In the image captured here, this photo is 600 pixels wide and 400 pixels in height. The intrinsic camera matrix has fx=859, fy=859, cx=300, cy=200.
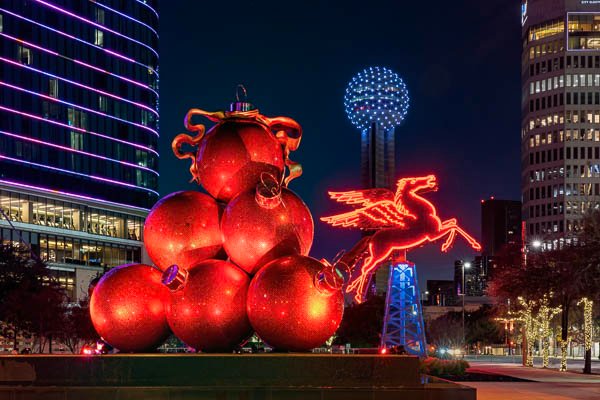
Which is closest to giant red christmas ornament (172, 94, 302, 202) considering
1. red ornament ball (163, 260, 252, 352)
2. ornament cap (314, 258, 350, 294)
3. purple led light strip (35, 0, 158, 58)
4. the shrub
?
red ornament ball (163, 260, 252, 352)

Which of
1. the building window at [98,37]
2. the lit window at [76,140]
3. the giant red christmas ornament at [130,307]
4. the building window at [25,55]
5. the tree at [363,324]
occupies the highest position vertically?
the building window at [98,37]

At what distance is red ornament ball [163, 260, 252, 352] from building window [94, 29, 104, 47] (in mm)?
78463

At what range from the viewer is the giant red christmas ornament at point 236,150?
1391cm

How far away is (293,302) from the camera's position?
1234cm

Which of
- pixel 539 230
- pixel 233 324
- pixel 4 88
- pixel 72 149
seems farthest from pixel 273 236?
pixel 539 230

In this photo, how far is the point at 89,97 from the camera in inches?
3364

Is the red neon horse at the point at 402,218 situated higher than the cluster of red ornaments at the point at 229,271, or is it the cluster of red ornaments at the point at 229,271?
the red neon horse at the point at 402,218

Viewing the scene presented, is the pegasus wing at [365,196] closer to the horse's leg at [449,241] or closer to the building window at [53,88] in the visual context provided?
the horse's leg at [449,241]

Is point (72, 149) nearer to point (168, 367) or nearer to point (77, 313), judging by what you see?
point (77, 313)

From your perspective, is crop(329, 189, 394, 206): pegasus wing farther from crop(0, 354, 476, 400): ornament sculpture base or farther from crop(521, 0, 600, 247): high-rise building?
crop(521, 0, 600, 247): high-rise building

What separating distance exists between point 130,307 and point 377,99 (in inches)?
3295

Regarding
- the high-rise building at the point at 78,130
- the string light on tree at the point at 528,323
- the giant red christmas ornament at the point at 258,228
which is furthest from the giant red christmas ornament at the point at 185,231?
the high-rise building at the point at 78,130

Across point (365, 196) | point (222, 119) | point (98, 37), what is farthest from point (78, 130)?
point (222, 119)

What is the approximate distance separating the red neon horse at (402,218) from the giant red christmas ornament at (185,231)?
16283 mm
